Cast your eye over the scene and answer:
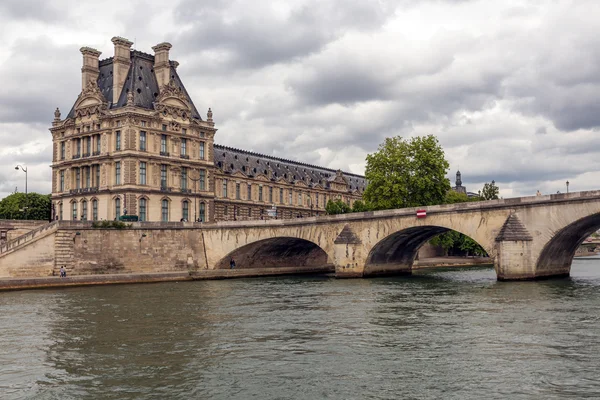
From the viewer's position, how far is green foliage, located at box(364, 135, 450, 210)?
78250mm

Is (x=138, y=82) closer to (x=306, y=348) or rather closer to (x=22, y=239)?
(x=22, y=239)

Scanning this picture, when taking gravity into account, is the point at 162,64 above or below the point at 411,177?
above

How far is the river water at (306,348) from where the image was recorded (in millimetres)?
18125

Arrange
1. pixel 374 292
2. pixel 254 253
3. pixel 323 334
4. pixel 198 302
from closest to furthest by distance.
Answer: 1. pixel 323 334
2. pixel 198 302
3. pixel 374 292
4. pixel 254 253

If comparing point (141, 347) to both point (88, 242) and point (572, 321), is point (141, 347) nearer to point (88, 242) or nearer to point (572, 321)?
point (572, 321)

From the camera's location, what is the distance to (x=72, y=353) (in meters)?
23.2

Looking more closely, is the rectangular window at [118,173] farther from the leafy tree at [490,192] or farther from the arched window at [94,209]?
the leafy tree at [490,192]

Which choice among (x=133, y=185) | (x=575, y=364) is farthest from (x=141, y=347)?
(x=133, y=185)

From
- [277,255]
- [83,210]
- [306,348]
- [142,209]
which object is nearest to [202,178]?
[142,209]

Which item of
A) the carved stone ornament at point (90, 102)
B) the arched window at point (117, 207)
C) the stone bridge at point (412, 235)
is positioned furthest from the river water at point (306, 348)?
the carved stone ornament at point (90, 102)

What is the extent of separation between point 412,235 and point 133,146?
36074 millimetres

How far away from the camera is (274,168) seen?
11581 cm

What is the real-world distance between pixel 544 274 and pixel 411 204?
2779 cm

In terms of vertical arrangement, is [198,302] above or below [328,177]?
below
